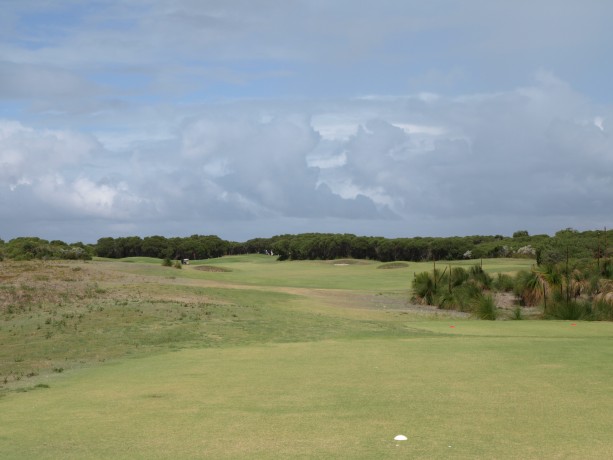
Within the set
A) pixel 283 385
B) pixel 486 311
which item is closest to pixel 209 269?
pixel 486 311

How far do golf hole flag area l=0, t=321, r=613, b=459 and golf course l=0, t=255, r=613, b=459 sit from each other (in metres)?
0.03

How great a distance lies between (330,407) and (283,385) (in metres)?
1.83

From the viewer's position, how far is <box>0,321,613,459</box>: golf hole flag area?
23.0 ft

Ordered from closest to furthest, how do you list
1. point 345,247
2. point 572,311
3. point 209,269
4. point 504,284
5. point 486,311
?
point 572,311 → point 486,311 → point 504,284 → point 209,269 → point 345,247

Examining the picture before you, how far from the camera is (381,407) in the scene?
882 centimetres

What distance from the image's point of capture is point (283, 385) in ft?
35.0

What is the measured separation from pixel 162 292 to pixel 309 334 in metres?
10.8

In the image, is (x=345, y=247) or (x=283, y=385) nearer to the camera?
(x=283, y=385)

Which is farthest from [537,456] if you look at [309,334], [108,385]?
[309,334]

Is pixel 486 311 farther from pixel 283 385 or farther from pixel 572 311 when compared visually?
pixel 283 385

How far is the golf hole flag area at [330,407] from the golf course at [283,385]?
3 cm

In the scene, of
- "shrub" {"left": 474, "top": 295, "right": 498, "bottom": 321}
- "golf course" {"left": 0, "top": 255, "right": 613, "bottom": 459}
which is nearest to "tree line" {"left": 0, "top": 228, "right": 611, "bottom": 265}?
"shrub" {"left": 474, "top": 295, "right": 498, "bottom": 321}

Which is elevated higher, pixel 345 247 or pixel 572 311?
pixel 345 247

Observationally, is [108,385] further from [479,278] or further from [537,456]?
[479,278]
